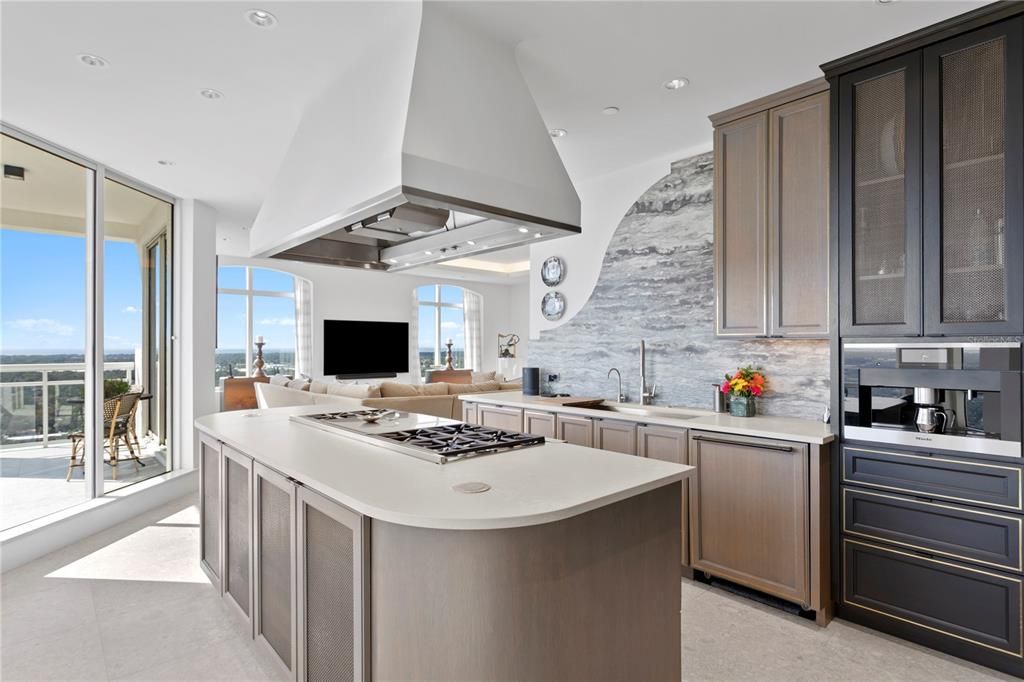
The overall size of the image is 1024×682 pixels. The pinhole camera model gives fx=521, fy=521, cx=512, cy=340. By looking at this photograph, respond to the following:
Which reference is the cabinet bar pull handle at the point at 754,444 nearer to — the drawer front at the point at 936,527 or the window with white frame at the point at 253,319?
the drawer front at the point at 936,527

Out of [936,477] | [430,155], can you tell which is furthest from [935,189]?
[430,155]

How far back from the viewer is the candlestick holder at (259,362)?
786cm

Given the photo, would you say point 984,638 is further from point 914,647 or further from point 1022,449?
point 1022,449

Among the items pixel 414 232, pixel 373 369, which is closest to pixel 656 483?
pixel 414 232

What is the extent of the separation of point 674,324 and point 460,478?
96.9 inches

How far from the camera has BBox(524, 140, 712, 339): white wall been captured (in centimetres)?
392

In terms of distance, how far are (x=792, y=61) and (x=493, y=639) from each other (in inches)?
110

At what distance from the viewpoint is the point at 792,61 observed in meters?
2.51

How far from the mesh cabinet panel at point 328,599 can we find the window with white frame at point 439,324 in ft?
26.9

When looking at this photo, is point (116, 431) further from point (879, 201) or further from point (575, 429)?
point (879, 201)

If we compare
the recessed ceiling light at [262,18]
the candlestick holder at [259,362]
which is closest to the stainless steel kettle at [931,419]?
the recessed ceiling light at [262,18]

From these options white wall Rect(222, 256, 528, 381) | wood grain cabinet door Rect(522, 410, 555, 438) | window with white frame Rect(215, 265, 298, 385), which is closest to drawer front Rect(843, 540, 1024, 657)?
wood grain cabinet door Rect(522, 410, 555, 438)

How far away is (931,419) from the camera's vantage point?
2285 millimetres

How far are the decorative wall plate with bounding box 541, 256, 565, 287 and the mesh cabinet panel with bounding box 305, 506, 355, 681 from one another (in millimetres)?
3120
